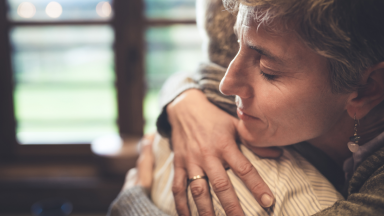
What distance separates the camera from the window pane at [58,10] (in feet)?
7.80

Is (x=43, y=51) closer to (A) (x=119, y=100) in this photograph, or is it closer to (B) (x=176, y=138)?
(A) (x=119, y=100)

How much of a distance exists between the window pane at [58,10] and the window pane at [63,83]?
0.09m

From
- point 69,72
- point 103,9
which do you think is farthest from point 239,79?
point 69,72

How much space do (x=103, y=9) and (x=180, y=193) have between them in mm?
2091

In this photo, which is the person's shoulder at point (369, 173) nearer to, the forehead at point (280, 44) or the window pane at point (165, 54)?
the forehead at point (280, 44)

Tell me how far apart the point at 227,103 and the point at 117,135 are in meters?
1.84

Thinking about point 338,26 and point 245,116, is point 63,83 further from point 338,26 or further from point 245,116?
point 338,26

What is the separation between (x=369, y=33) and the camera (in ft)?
1.80

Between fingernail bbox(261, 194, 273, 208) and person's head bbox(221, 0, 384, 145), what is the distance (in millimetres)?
141

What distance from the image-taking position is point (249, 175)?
2.33 ft

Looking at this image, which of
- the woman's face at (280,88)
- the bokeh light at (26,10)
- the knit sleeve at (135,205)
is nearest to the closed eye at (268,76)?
the woman's face at (280,88)

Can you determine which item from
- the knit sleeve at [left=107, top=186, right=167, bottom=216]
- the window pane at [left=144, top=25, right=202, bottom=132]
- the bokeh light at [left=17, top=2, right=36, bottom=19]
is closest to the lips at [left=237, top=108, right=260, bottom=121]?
the knit sleeve at [left=107, top=186, right=167, bottom=216]

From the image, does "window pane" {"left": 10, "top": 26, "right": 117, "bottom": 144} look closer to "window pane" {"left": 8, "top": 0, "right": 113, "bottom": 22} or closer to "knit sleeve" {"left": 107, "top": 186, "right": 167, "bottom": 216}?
"window pane" {"left": 8, "top": 0, "right": 113, "bottom": 22}

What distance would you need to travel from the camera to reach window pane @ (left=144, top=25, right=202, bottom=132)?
242 cm
